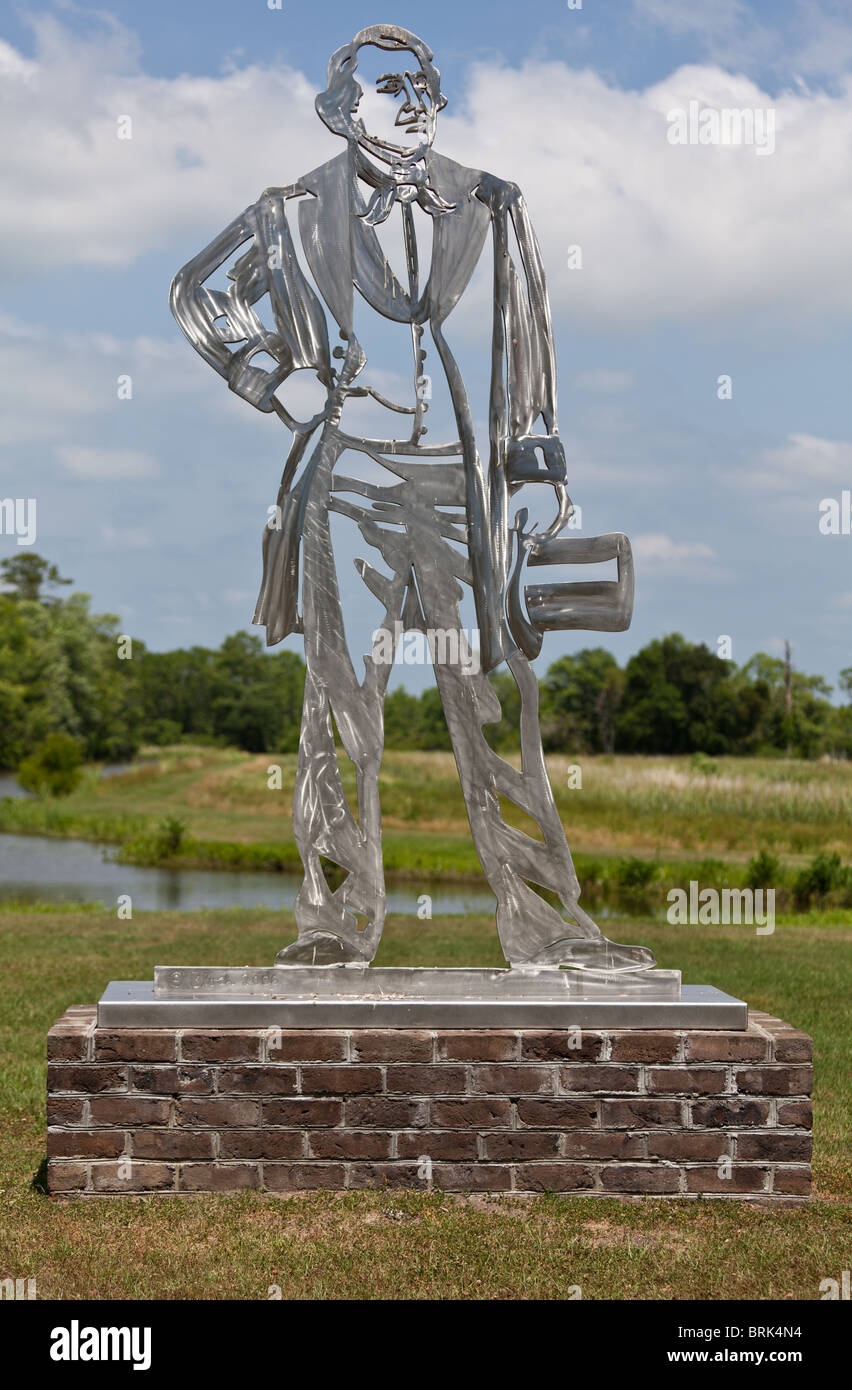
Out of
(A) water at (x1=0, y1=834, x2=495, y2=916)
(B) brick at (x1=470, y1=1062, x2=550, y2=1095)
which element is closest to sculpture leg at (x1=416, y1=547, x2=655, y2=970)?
(B) brick at (x1=470, y1=1062, x2=550, y2=1095)

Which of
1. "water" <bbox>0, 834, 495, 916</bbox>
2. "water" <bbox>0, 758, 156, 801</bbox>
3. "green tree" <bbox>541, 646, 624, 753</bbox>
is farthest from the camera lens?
"green tree" <bbox>541, 646, 624, 753</bbox>

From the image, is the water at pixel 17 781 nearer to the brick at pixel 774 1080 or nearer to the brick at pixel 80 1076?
the brick at pixel 80 1076

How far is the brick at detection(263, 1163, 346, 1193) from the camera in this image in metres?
4.55

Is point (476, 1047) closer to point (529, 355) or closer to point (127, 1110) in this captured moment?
point (127, 1110)

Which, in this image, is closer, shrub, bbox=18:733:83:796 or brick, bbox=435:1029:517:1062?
brick, bbox=435:1029:517:1062

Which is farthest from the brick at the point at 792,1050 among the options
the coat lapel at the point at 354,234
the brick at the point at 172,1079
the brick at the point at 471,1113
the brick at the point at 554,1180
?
the coat lapel at the point at 354,234

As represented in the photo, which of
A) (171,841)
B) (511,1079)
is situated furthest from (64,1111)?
(171,841)

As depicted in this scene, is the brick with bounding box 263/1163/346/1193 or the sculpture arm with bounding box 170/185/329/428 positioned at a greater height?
the sculpture arm with bounding box 170/185/329/428

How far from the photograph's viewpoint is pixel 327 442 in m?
5.14

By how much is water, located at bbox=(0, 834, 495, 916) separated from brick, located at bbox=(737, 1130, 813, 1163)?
31.9ft

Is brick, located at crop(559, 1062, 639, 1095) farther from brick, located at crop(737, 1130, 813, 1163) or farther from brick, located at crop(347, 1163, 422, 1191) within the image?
brick, located at crop(347, 1163, 422, 1191)

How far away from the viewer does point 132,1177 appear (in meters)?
4.54

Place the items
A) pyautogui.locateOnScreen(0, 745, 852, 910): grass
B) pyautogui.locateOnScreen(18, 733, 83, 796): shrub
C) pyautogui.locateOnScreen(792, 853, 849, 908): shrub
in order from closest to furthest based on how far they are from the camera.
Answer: pyautogui.locateOnScreen(792, 853, 849, 908): shrub
pyautogui.locateOnScreen(0, 745, 852, 910): grass
pyautogui.locateOnScreen(18, 733, 83, 796): shrub

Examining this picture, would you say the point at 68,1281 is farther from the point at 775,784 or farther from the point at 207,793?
the point at 207,793
